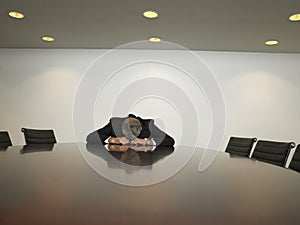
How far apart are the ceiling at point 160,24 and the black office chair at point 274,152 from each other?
62.5 inches

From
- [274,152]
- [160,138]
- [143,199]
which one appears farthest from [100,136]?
[143,199]

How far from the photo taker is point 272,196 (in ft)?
2.19

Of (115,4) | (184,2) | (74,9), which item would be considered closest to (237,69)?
(184,2)

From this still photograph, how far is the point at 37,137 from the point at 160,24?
2144 millimetres

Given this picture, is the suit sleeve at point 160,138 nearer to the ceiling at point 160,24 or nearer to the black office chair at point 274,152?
the black office chair at point 274,152

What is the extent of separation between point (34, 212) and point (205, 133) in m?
4.39

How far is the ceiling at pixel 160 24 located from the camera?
285cm

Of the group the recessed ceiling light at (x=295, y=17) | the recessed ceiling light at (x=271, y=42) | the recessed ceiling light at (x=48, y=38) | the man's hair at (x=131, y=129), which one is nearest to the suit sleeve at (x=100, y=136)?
the man's hair at (x=131, y=129)

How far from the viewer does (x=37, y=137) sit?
9.71 ft

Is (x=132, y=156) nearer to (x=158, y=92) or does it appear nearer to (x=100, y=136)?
(x=100, y=136)

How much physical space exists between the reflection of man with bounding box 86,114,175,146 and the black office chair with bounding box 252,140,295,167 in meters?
1.00

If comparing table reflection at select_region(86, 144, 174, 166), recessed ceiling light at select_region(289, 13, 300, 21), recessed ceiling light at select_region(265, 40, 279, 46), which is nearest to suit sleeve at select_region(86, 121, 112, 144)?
table reflection at select_region(86, 144, 174, 166)

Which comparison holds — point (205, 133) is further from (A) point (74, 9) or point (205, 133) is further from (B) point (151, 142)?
(A) point (74, 9)

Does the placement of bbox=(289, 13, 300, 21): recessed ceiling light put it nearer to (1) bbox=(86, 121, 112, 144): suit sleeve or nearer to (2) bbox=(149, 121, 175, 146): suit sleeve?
(2) bbox=(149, 121, 175, 146): suit sleeve
